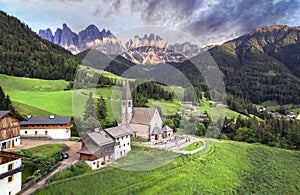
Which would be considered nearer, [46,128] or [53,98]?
[46,128]

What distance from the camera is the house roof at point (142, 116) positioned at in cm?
5059

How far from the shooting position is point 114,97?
82.9 metres

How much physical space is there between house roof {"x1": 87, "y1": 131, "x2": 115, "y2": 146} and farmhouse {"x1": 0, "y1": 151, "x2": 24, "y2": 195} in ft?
32.3

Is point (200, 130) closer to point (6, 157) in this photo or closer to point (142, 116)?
point (142, 116)

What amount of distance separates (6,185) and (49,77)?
8512 centimetres

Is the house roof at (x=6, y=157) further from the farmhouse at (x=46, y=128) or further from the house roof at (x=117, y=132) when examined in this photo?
the farmhouse at (x=46, y=128)

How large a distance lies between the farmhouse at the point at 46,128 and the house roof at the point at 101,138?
11.1 meters

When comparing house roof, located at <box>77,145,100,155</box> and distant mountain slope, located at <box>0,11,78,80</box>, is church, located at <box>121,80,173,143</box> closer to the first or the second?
house roof, located at <box>77,145,100,155</box>

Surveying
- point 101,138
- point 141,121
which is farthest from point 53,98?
point 101,138

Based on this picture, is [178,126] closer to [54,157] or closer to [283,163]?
[283,163]

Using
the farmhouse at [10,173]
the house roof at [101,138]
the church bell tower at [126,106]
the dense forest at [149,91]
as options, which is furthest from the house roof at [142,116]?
the dense forest at [149,91]

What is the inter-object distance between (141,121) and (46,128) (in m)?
15.6

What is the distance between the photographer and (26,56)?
11606 centimetres

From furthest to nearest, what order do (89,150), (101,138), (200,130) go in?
(200,130) < (101,138) < (89,150)
